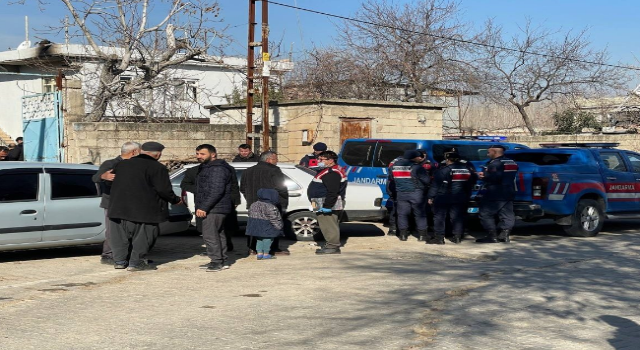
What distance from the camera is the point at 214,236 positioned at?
10.4 meters

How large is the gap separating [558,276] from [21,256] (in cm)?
735

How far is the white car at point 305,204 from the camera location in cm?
1343

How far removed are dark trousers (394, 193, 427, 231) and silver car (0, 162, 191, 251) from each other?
16.1ft

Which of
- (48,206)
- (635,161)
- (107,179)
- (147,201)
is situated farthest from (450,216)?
(48,206)

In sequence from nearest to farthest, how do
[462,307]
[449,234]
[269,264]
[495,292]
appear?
[462,307] < [495,292] < [269,264] < [449,234]

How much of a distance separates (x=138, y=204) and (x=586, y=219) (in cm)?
824

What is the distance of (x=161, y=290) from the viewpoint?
8.88 metres

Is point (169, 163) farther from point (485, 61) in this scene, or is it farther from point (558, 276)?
point (485, 61)

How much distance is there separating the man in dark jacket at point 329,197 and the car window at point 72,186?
3.10 meters

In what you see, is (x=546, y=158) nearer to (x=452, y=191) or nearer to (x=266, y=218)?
(x=452, y=191)

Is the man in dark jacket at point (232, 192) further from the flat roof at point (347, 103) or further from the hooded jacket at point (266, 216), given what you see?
the flat roof at point (347, 103)

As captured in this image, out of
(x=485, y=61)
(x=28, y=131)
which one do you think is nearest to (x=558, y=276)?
(x=28, y=131)

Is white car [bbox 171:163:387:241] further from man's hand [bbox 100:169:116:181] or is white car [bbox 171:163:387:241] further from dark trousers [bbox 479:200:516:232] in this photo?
man's hand [bbox 100:169:116:181]

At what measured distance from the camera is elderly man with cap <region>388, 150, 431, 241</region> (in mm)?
13273
